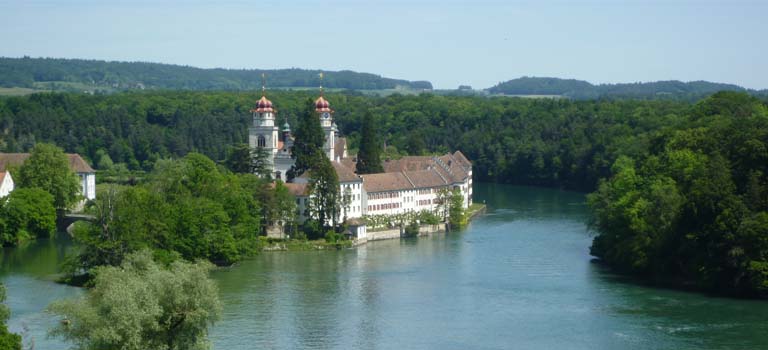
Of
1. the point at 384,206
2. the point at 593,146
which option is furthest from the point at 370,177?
the point at 593,146

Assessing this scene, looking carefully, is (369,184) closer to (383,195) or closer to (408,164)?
(383,195)

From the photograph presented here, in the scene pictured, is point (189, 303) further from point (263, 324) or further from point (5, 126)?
point (5, 126)

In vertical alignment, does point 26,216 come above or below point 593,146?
below

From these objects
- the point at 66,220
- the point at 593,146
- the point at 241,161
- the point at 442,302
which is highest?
the point at 593,146

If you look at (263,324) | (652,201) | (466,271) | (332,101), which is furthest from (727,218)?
(332,101)

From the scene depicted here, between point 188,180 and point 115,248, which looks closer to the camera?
point 115,248

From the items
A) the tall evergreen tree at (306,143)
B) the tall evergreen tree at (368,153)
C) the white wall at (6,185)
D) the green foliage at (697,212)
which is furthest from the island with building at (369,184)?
the white wall at (6,185)

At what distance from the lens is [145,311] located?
102 feet

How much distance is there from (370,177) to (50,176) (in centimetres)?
1655

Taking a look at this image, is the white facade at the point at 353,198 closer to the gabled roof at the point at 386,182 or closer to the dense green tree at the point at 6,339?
the gabled roof at the point at 386,182

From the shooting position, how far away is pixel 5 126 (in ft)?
350

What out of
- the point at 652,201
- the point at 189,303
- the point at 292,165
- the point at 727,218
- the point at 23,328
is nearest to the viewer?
the point at 189,303

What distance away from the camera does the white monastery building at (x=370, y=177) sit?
2581 inches

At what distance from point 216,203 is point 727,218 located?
21.4 metres
